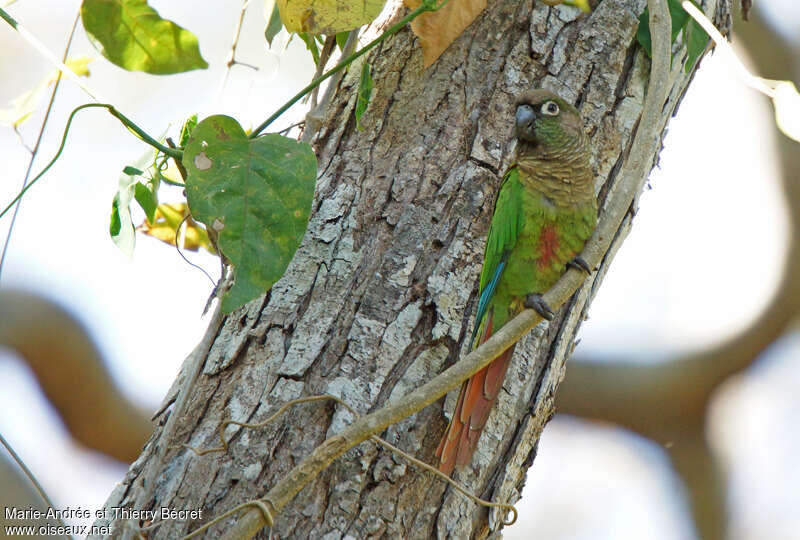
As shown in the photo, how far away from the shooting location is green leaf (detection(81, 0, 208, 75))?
198cm

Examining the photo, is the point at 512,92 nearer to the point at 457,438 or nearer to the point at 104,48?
the point at 457,438

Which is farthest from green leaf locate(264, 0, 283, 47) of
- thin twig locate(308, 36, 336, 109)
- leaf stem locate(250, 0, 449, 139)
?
leaf stem locate(250, 0, 449, 139)

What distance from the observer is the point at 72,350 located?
167 inches

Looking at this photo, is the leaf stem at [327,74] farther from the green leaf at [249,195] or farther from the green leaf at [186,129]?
the green leaf at [186,129]

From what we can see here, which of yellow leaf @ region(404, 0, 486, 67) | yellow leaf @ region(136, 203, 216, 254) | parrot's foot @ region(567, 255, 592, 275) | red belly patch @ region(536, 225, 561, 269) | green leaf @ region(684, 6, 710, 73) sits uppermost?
yellow leaf @ region(404, 0, 486, 67)

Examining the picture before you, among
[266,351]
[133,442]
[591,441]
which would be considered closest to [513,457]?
[266,351]

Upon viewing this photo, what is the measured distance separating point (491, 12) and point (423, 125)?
1.38 ft

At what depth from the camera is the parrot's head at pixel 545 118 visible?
201 centimetres

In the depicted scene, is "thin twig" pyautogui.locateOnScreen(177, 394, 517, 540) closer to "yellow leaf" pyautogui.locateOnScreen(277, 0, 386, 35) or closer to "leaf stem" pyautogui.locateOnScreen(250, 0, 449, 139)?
"leaf stem" pyautogui.locateOnScreen(250, 0, 449, 139)

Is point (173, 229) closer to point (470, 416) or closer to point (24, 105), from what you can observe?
point (24, 105)

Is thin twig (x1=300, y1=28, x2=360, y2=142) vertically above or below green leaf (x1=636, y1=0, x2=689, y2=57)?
above

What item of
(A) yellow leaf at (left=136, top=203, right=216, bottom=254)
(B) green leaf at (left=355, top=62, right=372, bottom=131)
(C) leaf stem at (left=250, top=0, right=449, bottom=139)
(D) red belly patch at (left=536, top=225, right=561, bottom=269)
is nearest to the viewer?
(C) leaf stem at (left=250, top=0, right=449, bottom=139)

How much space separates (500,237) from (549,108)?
0.40 meters

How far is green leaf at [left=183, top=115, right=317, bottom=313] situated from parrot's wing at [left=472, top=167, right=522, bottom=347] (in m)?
0.62
